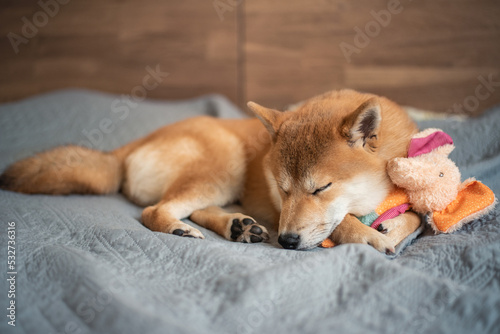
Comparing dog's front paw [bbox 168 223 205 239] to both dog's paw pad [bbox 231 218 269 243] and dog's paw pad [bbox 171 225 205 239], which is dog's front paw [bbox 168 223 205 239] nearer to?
dog's paw pad [bbox 171 225 205 239]

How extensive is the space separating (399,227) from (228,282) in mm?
955

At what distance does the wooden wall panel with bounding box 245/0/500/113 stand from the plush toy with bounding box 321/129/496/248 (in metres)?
2.02

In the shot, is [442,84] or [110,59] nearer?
[442,84]

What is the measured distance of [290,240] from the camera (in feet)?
5.66

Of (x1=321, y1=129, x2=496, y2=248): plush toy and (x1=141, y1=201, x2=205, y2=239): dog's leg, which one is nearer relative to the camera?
(x1=321, y1=129, x2=496, y2=248): plush toy

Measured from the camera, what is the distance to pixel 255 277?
1.33 metres

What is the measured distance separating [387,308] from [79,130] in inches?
115

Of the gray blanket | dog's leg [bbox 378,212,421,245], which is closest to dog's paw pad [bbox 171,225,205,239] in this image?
the gray blanket

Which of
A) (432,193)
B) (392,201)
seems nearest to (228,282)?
(392,201)

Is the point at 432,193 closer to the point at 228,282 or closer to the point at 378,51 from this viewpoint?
the point at 228,282

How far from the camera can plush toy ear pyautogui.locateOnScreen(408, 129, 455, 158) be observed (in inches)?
73.8

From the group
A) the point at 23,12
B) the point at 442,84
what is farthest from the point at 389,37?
the point at 23,12

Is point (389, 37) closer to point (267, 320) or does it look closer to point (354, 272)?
point (354, 272)

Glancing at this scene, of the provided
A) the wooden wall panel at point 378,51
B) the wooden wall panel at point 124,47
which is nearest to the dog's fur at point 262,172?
the wooden wall panel at point 378,51
